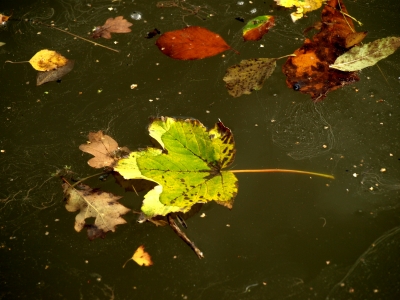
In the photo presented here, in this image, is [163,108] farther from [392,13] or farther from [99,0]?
[392,13]

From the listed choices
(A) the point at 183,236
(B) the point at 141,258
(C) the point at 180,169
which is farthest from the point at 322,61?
(B) the point at 141,258

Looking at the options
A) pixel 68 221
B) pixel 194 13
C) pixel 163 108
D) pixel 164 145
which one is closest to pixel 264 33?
pixel 194 13

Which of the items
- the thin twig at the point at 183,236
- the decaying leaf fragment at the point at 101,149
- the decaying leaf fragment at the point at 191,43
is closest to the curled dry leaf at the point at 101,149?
the decaying leaf fragment at the point at 101,149

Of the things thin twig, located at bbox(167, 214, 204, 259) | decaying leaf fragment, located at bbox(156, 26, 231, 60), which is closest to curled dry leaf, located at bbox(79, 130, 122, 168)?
thin twig, located at bbox(167, 214, 204, 259)

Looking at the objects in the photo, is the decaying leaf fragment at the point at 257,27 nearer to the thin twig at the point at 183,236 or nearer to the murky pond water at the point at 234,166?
the murky pond water at the point at 234,166

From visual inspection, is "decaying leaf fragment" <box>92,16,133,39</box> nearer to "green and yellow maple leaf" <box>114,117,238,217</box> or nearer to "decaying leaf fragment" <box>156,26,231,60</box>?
"decaying leaf fragment" <box>156,26,231,60</box>

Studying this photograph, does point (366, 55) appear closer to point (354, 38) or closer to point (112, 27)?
point (354, 38)
